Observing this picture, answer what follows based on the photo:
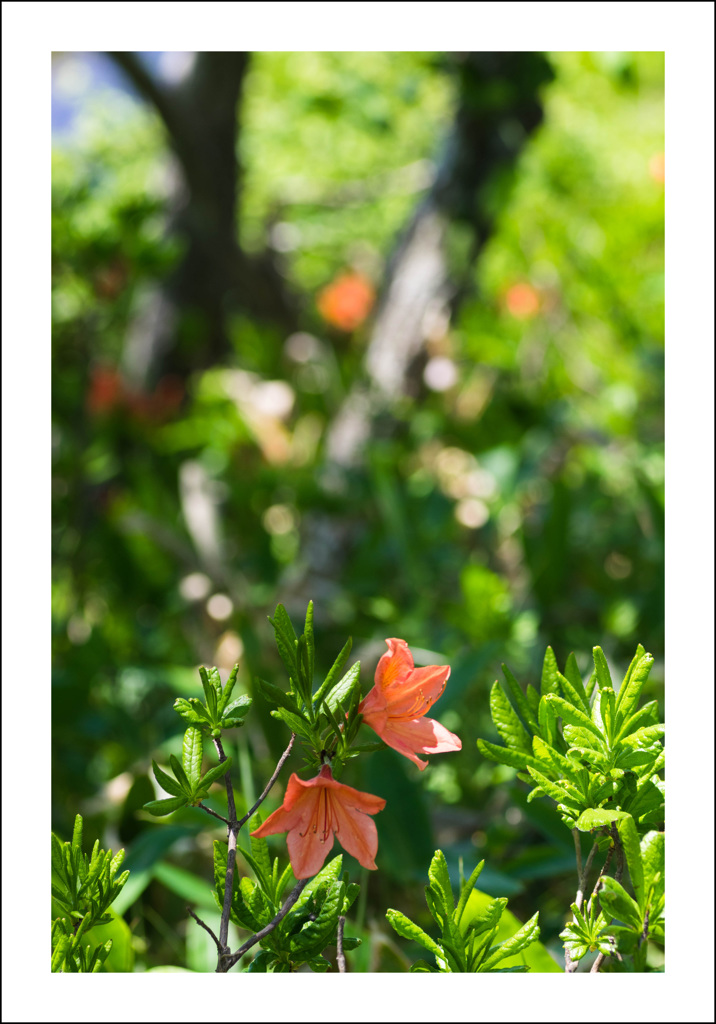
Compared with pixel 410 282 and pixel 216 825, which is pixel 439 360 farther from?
pixel 216 825

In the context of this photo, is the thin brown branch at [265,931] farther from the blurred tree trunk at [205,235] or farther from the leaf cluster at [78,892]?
the blurred tree trunk at [205,235]

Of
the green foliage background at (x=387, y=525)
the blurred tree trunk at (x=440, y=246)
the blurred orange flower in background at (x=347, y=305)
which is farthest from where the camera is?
the blurred orange flower in background at (x=347, y=305)

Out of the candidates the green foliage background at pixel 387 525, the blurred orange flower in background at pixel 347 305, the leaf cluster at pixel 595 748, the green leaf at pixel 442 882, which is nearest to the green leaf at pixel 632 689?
the leaf cluster at pixel 595 748

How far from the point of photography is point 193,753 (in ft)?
A: 1.09

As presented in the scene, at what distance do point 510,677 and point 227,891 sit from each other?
0.50 ft

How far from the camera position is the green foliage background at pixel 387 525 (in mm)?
760

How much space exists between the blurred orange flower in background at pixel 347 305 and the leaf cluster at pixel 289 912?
2.01 m

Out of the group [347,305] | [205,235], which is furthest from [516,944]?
[205,235]

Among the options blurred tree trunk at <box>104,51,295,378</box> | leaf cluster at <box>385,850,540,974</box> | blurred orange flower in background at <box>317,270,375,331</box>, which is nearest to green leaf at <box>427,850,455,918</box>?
leaf cluster at <box>385,850,540,974</box>

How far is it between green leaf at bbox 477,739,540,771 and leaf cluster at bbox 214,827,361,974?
8 centimetres

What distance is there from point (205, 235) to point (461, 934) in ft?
7.16

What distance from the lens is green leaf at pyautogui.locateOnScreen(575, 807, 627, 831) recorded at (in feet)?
1.01

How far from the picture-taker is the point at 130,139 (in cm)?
493

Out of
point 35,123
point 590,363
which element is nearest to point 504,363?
point 590,363
